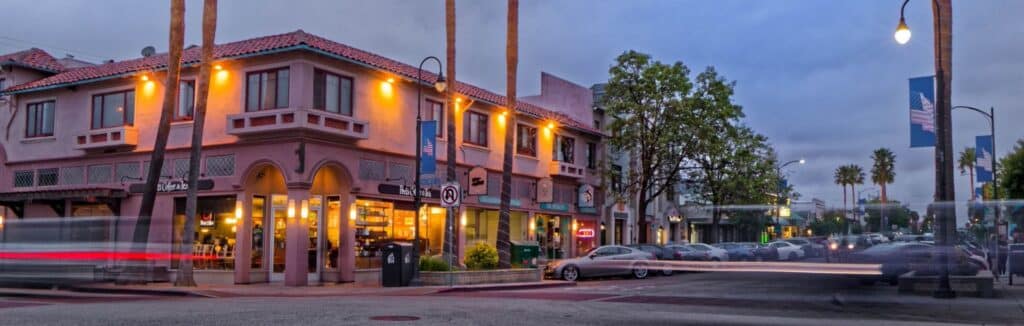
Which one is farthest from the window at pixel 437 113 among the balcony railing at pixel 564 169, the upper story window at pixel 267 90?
the balcony railing at pixel 564 169

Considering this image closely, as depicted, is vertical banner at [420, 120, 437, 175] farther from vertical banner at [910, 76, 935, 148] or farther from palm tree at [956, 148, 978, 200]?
palm tree at [956, 148, 978, 200]

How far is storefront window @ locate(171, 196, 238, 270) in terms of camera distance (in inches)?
1153

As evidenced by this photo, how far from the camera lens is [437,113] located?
33.6 m

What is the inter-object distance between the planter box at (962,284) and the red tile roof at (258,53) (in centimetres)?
1733

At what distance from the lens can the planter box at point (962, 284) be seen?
738 inches

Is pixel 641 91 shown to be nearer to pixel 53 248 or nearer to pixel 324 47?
pixel 324 47

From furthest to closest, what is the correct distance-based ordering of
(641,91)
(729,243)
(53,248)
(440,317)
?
(641,91) → (53,248) → (729,243) → (440,317)

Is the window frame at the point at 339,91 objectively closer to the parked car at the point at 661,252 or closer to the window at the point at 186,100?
the window at the point at 186,100

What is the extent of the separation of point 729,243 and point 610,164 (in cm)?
2842

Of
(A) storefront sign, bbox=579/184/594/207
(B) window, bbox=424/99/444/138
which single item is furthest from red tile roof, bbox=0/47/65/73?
(A) storefront sign, bbox=579/184/594/207

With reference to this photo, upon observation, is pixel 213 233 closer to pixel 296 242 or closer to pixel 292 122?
pixel 296 242

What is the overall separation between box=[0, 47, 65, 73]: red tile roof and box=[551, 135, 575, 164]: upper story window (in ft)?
68.4

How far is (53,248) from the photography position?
2245cm

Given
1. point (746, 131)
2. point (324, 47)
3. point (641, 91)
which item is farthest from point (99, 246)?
point (746, 131)
